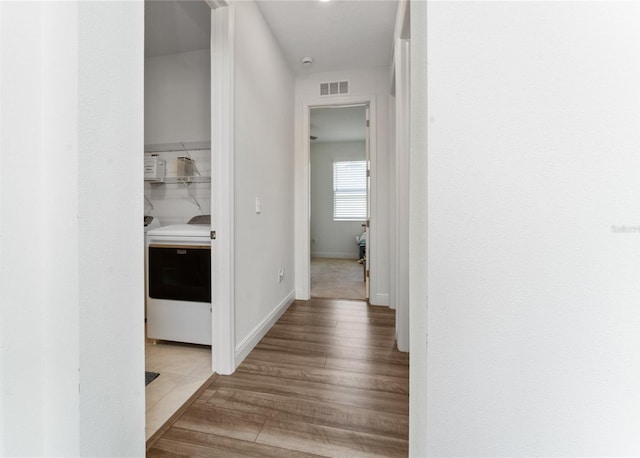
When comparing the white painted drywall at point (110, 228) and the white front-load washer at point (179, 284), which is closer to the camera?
the white painted drywall at point (110, 228)

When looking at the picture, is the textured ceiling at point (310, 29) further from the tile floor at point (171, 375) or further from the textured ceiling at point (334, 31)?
the tile floor at point (171, 375)

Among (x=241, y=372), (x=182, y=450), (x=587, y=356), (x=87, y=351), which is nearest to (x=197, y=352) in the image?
(x=241, y=372)

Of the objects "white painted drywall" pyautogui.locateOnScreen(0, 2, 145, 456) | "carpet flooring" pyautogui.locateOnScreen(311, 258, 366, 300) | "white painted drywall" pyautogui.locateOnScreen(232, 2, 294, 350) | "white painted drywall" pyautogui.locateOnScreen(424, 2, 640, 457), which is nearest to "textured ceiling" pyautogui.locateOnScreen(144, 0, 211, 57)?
"white painted drywall" pyautogui.locateOnScreen(232, 2, 294, 350)

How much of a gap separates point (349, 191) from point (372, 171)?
357 cm

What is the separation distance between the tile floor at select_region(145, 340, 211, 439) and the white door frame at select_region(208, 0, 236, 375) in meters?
0.19

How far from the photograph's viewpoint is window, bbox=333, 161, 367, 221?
6738mm

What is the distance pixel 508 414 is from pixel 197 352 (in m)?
2.09

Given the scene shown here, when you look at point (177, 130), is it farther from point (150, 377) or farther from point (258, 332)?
point (150, 377)

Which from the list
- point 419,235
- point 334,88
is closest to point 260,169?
point 334,88

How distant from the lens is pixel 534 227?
1.80 feet

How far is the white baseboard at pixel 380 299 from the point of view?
3258 millimetres

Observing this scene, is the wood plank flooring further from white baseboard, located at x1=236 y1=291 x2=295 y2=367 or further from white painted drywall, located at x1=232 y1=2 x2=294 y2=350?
white painted drywall, located at x1=232 y1=2 x2=294 y2=350

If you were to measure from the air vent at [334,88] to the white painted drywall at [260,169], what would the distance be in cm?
40

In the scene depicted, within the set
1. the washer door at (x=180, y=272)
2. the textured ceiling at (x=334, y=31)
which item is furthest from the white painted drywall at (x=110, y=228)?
the textured ceiling at (x=334, y=31)
